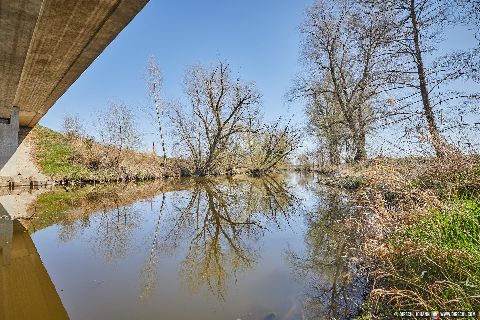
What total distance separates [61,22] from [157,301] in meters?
5.68

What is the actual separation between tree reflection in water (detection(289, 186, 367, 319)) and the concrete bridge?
17.0 ft

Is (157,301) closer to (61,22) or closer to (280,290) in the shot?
(280,290)

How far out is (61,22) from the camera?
20.5ft

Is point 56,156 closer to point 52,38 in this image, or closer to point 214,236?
point 52,38

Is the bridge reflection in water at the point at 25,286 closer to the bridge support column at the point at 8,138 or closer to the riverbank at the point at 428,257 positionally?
the riverbank at the point at 428,257

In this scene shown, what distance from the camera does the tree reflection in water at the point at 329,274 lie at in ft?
11.9

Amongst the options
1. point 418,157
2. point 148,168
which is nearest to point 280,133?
point 148,168

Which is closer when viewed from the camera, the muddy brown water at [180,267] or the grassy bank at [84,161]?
the muddy brown water at [180,267]

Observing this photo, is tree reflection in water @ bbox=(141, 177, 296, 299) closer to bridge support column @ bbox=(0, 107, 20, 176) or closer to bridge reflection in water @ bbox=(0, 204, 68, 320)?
bridge reflection in water @ bbox=(0, 204, 68, 320)

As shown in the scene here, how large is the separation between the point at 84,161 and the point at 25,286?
24153 mm

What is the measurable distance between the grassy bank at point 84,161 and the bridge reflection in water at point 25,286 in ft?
56.1

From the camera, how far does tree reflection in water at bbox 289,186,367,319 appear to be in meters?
3.63

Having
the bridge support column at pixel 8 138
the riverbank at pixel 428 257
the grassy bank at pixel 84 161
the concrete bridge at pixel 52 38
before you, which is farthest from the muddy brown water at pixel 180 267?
the grassy bank at pixel 84 161

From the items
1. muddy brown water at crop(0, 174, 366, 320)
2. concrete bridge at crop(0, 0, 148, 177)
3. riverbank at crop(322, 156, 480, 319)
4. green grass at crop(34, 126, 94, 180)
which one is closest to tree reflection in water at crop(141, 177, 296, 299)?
muddy brown water at crop(0, 174, 366, 320)
